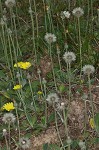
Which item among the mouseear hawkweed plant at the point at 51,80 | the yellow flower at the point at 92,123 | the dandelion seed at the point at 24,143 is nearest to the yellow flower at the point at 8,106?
the mouseear hawkweed plant at the point at 51,80

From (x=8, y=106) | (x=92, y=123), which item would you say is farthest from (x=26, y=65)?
(x=92, y=123)

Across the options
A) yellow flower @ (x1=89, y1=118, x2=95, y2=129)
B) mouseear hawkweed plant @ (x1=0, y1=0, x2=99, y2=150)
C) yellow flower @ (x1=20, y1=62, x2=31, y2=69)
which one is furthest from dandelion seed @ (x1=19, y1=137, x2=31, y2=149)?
yellow flower @ (x1=20, y1=62, x2=31, y2=69)

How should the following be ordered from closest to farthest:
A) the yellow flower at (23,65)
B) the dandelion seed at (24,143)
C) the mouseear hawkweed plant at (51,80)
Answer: the dandelion seed at (24,143) < the mouseear hawkweed plant at (51,80) < the yellow flower at (23,65)

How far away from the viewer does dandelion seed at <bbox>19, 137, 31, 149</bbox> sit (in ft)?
9.73

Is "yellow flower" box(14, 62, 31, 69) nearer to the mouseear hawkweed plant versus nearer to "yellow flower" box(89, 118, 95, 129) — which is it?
the mouseear hawkweed plant

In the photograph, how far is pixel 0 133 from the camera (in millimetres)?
3330

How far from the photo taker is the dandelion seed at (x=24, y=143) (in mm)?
2964

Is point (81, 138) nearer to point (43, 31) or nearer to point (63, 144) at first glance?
point (63, 144)

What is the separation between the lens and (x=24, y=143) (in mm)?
2979

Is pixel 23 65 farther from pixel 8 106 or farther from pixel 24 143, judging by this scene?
pixel 24 143

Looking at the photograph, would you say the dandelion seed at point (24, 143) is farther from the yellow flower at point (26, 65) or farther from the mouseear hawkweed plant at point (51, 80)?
the yellow flower at point (26, 65)

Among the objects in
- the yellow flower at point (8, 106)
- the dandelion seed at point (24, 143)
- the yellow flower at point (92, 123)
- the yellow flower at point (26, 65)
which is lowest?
the dandelion seed at point (24, 143)

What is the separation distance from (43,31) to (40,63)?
33 cm

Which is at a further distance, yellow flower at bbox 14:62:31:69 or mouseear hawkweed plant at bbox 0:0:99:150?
yellow flower at bbox 14:62:31:69
